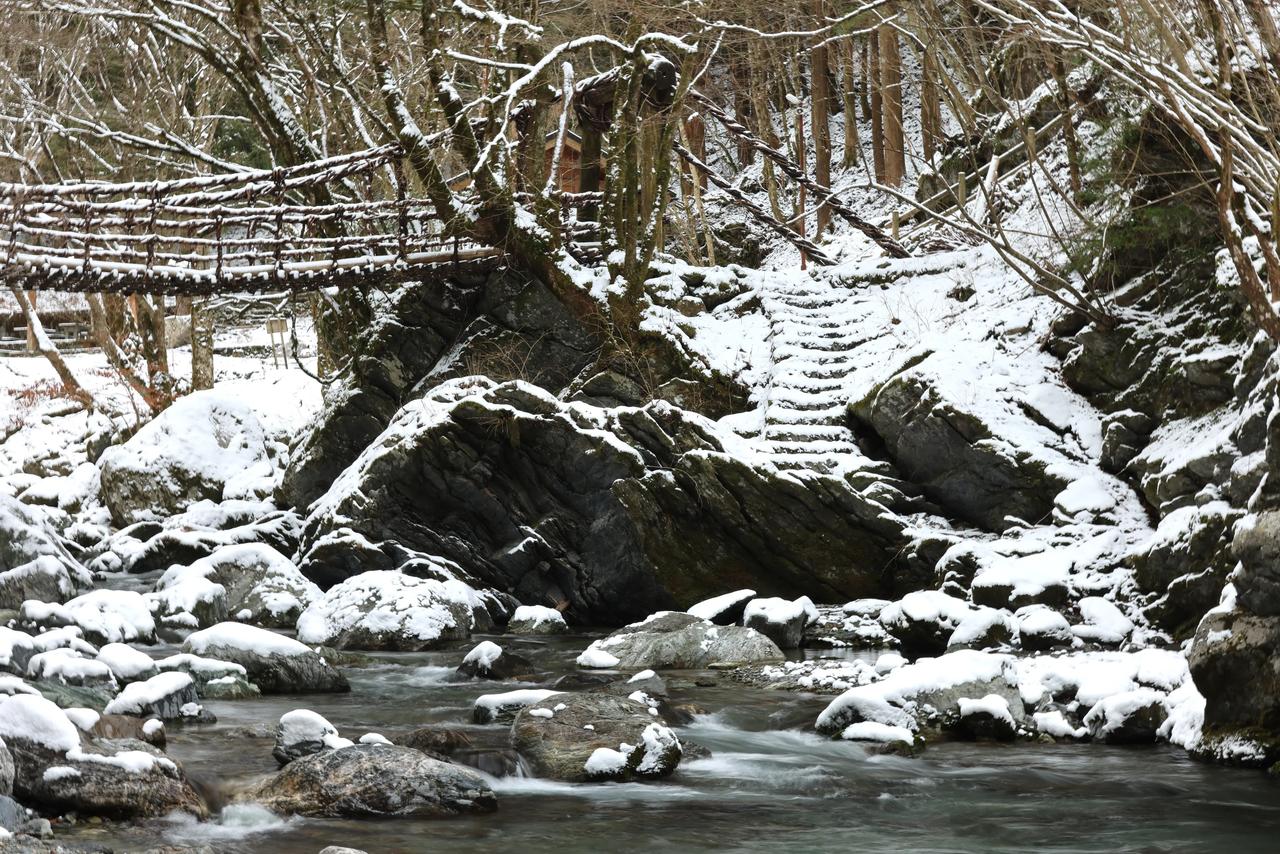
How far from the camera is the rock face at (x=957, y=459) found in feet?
35.6

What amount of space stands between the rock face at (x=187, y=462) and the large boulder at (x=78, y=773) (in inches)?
461

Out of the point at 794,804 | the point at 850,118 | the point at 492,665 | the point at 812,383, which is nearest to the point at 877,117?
the point at 850,118

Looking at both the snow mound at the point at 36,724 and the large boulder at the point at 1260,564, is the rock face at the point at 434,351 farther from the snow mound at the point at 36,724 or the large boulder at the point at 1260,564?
the snow mound at the point at 36,724

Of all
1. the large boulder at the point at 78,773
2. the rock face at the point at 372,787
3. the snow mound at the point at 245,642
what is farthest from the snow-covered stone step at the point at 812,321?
the large boulder at the point at 78,773

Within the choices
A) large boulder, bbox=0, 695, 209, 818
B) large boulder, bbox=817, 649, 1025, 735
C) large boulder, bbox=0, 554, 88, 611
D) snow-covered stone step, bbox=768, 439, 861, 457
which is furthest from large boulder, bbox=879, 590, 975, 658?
large boulder, bbox=0, 554, 88, 611

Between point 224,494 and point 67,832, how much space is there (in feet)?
41.5

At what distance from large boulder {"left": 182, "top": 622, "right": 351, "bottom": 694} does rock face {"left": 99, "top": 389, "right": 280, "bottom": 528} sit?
839cm

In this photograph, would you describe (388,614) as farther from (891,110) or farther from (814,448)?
(891,110)

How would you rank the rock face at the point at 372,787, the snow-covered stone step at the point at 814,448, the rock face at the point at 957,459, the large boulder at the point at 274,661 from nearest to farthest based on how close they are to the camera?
the rock face at the point at 372,787, the large boulder at the point at 274,661, the rock face at the point at 957,459, the snow-covered stone step at the point at 814,448

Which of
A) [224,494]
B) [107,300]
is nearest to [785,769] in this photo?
[224,494]

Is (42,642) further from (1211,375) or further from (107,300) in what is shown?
(107,300)

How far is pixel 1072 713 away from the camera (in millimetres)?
7316

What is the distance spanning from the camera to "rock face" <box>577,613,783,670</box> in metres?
9.44

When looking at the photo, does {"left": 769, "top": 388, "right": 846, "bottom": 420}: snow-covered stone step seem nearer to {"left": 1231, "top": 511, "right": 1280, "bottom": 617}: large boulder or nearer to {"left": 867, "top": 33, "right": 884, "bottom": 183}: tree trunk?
{"left": 1231, "top": 511, "right": 1280, "bottom": 617}: large boulder
